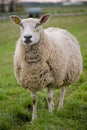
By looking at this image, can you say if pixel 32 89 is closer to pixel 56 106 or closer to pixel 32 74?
pixel 32 74

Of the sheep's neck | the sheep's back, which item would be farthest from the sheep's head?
the sheep's back

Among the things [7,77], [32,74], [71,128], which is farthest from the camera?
[7,77]

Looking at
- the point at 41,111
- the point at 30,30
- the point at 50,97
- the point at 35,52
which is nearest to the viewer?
the point at 30,30

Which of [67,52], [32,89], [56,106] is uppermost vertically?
[67,52]

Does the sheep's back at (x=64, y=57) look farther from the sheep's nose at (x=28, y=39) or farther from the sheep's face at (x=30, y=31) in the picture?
the sheep's nose at (x=28, y=39)

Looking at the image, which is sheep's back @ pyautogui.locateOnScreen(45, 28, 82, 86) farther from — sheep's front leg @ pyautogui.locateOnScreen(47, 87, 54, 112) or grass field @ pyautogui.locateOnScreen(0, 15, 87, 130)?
grass field @ pyautogui.locateOnScreen(0, 15, 87, 130)

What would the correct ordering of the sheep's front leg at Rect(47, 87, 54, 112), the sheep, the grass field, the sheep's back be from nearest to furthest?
the grass field → the sheep → the sheep's back → the sheep's front leg at Rect(47, 87, 54, 112)

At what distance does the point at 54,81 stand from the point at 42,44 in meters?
0.76

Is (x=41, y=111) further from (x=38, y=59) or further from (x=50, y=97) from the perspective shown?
(x=38, y=59)

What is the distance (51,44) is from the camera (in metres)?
7.29

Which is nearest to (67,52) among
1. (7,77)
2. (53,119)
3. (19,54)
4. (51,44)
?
(51,44)

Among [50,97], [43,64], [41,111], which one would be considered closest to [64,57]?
[43,64]

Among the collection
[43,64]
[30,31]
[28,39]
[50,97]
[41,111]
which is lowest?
[41,111]

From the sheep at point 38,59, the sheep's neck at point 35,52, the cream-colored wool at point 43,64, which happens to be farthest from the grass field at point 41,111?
the sheep's neck at point 35,52
